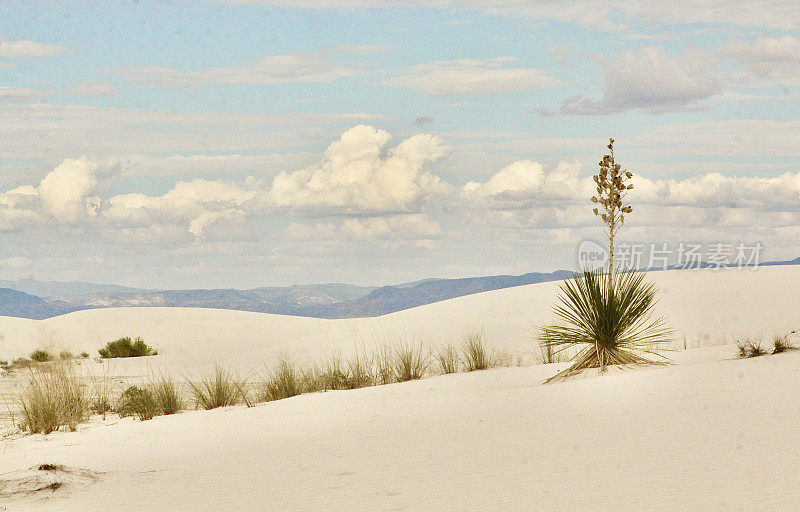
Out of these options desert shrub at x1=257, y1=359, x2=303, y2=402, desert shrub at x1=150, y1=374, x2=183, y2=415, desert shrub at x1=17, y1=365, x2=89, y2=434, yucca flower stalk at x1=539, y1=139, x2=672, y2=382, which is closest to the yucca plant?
yucca flower stalk at x1=539, y1=139, x2=672, y2=382

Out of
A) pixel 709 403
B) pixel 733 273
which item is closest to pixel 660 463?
pixel 709 403

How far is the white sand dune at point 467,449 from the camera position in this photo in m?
4.69

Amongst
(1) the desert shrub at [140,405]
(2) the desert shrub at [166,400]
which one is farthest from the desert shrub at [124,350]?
(2) the desert shrub at [166,400]

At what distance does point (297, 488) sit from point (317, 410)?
137 inches

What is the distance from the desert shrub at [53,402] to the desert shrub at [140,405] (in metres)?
0.60

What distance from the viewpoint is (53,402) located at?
338 inches

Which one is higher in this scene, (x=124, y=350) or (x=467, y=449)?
(x=467, y=449)

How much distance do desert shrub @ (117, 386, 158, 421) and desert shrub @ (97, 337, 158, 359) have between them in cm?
1252

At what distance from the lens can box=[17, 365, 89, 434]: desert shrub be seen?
849 centimetres

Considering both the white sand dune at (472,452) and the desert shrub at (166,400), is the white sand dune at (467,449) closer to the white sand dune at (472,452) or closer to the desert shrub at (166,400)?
the white sand dune at (472,452)

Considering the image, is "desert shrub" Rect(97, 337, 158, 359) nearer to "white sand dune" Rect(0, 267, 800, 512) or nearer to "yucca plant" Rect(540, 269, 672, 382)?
"white sand dune" Rect(0, 267, 800, 512)

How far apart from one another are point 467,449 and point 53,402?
5205 mm

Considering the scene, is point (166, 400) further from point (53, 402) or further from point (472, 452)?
point (472, 452)

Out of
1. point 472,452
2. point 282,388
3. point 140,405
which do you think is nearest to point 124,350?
point 282,388
